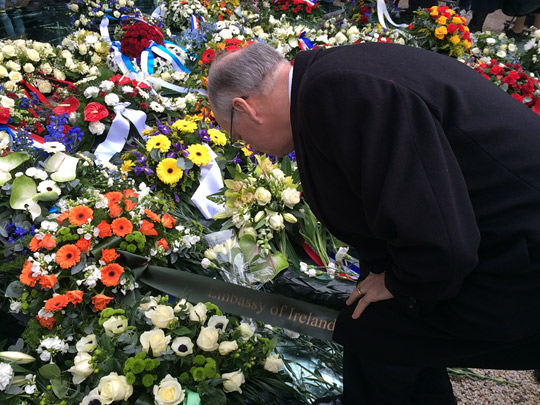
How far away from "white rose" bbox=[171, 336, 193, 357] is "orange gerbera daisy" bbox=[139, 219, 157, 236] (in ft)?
2.16

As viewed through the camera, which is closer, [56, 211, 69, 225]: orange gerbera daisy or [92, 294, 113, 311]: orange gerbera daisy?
[92, 294, 113, 311]: orange gerbera daisy

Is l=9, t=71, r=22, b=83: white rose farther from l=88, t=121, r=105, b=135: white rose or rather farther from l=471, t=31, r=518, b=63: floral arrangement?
l=471, t=31, r=518, b=63: floral arrangement

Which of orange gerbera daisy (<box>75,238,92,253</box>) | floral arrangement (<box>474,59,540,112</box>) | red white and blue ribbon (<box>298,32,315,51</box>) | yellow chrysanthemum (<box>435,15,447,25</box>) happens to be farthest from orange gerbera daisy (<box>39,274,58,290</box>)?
yellow chrysanthemum (<box>435,15,447,25</box>)

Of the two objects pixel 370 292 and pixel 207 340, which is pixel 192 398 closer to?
pixel 207 340

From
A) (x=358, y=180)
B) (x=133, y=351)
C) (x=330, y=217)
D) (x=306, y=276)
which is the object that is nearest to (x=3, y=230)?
(x=133, y=351)

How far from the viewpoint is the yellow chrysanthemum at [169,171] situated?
2.90m

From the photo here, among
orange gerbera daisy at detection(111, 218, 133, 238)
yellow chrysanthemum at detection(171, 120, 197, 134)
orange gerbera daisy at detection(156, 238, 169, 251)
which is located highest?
orange gerbera daisy at detection(111, 218, 133, 238)

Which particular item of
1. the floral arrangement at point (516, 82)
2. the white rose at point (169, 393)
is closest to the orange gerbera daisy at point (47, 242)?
the white rose at point (169, 393)

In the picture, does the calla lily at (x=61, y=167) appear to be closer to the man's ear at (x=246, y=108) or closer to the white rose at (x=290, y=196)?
the white rose at (x=290, y=196)

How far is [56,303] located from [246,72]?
1186mm

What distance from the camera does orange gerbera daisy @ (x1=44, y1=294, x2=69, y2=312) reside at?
188cm

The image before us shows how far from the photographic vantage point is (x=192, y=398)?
1613 mm

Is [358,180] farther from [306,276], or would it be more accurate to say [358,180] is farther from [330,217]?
[306,276]

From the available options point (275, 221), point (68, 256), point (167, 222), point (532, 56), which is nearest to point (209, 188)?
point (167, 222)
